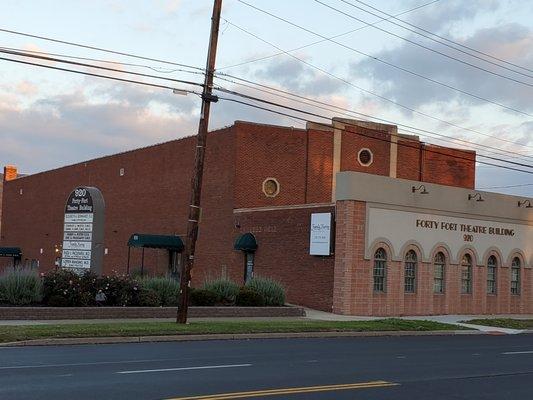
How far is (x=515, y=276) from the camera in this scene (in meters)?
37.7

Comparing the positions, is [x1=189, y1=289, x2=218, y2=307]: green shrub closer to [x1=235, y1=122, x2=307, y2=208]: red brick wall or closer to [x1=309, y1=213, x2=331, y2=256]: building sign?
[x1=309, y1=213, x2=331, y2=256]: building sign

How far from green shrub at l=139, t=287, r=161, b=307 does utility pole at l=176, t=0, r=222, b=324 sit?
14.3ft

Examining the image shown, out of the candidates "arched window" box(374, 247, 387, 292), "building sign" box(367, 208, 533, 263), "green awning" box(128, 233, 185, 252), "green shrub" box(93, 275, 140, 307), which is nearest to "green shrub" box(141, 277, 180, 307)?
"green shrub" box(93, 275, 140, 307)

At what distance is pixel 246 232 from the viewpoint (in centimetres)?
3716

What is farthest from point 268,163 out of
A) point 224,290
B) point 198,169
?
point 198,169

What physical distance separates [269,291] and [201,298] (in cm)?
306

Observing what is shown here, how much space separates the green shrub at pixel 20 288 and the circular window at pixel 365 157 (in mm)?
24568

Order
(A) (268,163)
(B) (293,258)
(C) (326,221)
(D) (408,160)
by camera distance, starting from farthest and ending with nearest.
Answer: (D) (408,160), (A) (268,163), (B) (293,258), (C) (326,221)

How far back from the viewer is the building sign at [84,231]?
1112 inches

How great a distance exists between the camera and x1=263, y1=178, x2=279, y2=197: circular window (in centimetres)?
4000

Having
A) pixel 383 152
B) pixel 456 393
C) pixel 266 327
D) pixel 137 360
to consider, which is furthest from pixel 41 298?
pixel 383 152

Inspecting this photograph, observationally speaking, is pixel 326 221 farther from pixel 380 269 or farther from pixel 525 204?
pixel 525 204

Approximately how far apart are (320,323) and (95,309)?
23.7 feet

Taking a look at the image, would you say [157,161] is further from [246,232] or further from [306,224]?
[306,224]
